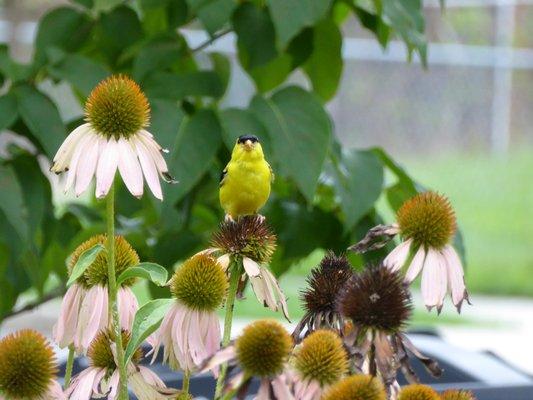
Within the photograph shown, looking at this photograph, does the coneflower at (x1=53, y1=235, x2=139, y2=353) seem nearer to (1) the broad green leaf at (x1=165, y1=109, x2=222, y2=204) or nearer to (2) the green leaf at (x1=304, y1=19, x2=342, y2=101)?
(1) the broad green leaf at (x1=165, y1=109, x2=222, y2=204)

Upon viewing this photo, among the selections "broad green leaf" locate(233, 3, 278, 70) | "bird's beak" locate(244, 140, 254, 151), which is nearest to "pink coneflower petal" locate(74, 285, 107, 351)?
"bird's beak" locate(244, 140, 254, 151)

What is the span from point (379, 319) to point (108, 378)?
9.7 inches

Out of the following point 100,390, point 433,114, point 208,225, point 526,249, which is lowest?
point 526,249

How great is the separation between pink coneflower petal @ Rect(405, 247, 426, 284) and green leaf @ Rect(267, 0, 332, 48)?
0.86 m

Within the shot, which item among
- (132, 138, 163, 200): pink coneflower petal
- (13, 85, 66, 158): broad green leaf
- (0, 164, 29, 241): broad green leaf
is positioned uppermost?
(132, 138, 163, 200): pink coneflower petal

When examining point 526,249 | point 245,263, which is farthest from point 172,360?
point 526,249

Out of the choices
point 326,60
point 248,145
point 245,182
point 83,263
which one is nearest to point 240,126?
point 326,60

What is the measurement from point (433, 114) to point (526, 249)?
1786 mm

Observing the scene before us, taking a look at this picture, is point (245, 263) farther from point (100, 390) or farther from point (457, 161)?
point (457, 161)

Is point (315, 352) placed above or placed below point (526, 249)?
above

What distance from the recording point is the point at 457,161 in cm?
1051

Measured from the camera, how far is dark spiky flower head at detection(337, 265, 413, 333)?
A: 0.70 meters

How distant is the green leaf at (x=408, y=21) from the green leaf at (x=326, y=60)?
→ 0.48 ft

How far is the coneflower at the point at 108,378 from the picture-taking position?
2.62 ft
